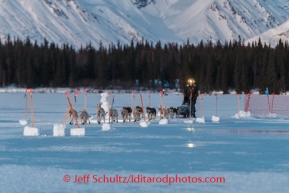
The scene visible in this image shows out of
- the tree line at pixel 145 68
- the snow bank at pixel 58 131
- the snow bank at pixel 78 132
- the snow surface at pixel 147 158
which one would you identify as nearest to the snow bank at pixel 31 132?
the snow surface at pixel 147 158

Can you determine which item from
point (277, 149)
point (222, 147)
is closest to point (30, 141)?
point (222, 147)

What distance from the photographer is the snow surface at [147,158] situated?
19250 millimetres

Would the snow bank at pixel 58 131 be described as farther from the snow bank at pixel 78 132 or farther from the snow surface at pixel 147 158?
the snow bank at pixel 78 132

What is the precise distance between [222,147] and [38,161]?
752 cm

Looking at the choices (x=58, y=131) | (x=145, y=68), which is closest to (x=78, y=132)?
(x=58, y=131)

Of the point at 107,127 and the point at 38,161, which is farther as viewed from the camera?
the point at 107,127

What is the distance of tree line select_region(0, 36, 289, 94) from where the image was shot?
515 feet

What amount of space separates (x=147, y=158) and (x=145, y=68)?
520ft

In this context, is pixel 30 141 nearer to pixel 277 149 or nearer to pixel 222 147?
pixel 222 147

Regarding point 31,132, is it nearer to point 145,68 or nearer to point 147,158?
point 147,158

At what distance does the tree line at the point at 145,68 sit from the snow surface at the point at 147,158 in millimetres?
120084

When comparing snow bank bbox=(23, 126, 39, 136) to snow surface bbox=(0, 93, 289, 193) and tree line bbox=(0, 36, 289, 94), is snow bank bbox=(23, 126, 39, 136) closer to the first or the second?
snow surface bbox=(0, 93, 289, 193)

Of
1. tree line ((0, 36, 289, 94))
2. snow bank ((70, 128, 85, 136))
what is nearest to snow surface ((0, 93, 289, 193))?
snow bank ((70, 128, 85, 136))

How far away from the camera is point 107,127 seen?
119 ft
